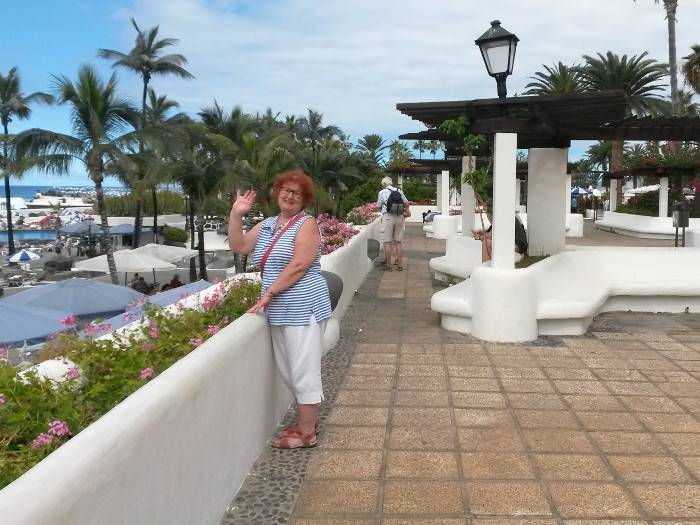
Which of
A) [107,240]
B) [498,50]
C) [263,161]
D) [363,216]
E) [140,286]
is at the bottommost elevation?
[140,286]

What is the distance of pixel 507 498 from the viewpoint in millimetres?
3248

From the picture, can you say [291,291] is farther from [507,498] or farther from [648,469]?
[648,469]

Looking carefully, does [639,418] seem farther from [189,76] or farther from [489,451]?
[189,76]

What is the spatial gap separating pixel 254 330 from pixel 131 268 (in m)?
20.7

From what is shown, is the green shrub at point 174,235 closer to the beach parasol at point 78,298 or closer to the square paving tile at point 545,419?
the beach parasol at point 78,298

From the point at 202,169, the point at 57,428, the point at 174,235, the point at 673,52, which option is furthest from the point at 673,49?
the point at 57,428

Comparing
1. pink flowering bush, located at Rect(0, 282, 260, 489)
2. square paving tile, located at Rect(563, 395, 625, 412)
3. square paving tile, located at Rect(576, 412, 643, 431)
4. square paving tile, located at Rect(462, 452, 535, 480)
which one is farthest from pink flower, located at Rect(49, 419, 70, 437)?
square paving tile, located at Rect(563, 395, 625, 412)

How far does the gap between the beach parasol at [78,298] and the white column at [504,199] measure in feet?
27.4

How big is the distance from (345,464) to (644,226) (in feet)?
62.1

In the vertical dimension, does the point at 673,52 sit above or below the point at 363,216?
above

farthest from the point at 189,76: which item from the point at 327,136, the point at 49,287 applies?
the point at 49,287

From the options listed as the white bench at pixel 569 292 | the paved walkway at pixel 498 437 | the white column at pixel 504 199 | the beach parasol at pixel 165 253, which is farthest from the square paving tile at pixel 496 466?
the beach parasol at pixel 165 253

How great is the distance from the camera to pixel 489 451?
12.6 ft

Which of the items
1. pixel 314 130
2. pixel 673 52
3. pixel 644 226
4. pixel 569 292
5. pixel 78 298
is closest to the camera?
pixel 569 292
